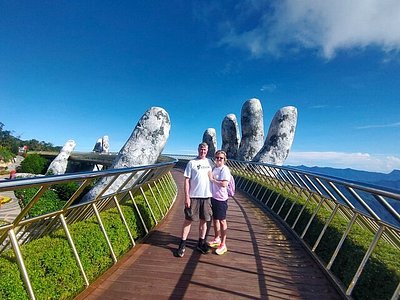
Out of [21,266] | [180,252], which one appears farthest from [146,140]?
[21,266]

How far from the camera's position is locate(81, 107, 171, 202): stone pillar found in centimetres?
1123

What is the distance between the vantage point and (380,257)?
11.9 ft

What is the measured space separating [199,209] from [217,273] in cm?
108

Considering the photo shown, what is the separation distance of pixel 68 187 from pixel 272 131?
1237 centimetres

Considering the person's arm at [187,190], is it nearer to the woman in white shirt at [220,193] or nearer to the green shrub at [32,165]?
the woman in white shirt at [220,193]

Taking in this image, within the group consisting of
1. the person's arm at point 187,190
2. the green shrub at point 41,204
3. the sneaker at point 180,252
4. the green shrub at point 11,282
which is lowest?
the green shrub at point 41,204

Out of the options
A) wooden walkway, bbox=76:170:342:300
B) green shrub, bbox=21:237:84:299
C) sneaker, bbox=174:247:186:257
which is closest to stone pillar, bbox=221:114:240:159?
wooden walkway, bbox=76:170:342:300

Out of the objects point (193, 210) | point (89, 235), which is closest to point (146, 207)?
point (193, 210)

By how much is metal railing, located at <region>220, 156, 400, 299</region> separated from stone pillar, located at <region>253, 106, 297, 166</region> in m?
6.40

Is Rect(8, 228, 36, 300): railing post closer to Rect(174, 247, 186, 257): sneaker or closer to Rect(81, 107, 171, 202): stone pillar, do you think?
Rect(174, 247, 186, 257): sneaker

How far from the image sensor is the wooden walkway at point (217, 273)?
3.54m

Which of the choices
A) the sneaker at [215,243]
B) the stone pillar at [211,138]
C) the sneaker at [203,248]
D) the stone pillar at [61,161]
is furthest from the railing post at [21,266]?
the stone pillar at [211,138]

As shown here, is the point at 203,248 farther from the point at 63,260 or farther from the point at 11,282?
the point at 11,282

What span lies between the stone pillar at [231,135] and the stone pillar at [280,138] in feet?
26.0
